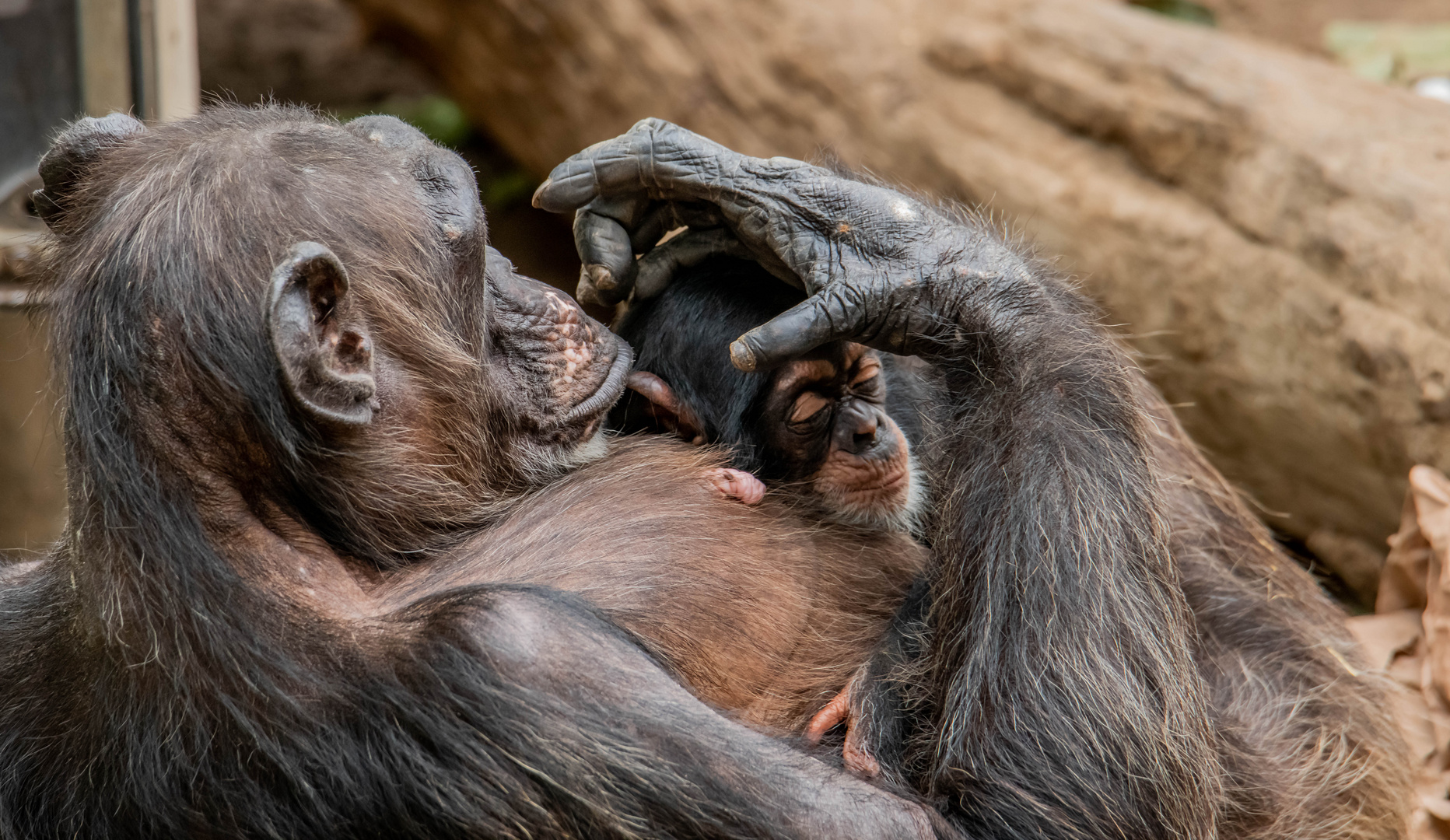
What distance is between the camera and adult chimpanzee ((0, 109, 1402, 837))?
179 centimetres

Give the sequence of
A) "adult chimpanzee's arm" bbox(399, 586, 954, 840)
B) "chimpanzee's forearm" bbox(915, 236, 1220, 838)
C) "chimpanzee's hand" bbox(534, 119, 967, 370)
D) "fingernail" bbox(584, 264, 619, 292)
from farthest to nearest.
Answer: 1. "fingernail" bbox(584, 264, 619, 292)
2. "chimpanzee's hand" bbox(534, 119, 967, 370)
3. "chimpanzee's forearm" bbox(915, 236, 1220, 838)
4. "adult chimpanzee's arm" bbox(399, 586, 954, 840)

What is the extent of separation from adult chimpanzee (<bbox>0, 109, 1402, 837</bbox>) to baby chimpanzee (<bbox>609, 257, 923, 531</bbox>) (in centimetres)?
11

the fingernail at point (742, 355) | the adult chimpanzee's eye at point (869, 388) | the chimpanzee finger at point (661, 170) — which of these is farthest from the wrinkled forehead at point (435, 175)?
the adult chimpanzee's eye at point (869, 388)

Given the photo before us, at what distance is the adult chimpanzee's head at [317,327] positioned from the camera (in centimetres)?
187

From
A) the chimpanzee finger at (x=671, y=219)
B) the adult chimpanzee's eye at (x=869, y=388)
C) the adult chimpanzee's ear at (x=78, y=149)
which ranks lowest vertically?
the adult chimpanzee's eye at (x=869, y=388)

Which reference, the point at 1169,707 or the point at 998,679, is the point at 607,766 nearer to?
the point at 998,679

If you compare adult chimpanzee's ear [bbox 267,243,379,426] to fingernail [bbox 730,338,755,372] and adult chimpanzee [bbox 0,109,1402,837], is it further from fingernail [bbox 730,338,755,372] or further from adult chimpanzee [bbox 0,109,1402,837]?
fingernail [bbox 730,338,755,372]

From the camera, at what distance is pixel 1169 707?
82.0 inches

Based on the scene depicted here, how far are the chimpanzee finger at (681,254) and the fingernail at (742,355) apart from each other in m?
0.38

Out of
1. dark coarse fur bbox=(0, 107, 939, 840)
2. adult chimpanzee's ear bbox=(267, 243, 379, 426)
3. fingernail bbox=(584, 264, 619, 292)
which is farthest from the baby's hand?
adult chimpanzee's ear bbox=(267, 243, 379, 426)

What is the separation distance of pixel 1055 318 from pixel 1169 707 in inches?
29.3

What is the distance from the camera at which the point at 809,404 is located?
2.49 meters

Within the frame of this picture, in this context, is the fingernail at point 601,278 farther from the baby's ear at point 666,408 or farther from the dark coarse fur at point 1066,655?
the dark coarse fur at point 1066,655

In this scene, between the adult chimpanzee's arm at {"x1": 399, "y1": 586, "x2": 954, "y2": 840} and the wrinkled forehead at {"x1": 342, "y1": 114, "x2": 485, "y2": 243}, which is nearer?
the adult chimpanzee's arm at {"x1": 399, "y1": 586, "x2": 954, "y2": 840}
